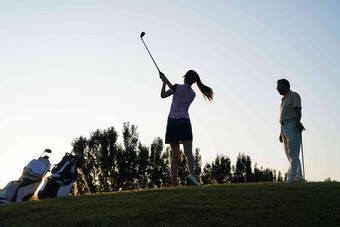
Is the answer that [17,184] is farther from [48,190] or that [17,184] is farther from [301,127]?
[301,127]

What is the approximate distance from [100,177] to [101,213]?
52.2 meters

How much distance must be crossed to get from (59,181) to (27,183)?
90cm

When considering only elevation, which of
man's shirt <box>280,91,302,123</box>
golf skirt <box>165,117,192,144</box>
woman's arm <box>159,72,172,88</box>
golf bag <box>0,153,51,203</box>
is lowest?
golf bag <box>0,153,51,203</box>

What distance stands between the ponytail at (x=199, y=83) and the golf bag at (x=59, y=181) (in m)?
3.83

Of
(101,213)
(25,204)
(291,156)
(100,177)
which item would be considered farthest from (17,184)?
(100,177)

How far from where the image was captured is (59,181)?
966 centimetres

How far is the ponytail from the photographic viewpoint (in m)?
9.60

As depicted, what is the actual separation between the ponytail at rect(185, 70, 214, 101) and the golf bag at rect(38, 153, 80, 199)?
12.6ft

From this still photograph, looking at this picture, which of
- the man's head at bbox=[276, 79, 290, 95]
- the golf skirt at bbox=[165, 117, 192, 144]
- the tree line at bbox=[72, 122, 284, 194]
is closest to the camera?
the golf skirt at bbox=[165, 117, 192, 144]

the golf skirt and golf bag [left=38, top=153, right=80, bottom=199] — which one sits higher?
the golf skirt

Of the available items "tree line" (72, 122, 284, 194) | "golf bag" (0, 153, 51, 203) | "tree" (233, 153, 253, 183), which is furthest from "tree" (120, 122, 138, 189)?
"golf bag" (0, 153, 51, 203)

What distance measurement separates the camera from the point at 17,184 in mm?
9930

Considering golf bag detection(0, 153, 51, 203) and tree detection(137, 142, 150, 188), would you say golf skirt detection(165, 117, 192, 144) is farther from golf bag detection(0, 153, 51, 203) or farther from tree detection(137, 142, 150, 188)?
tree detection(137, 142, 150, 188)

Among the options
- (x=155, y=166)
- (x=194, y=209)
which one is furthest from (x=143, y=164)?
(x=194, y=209)
